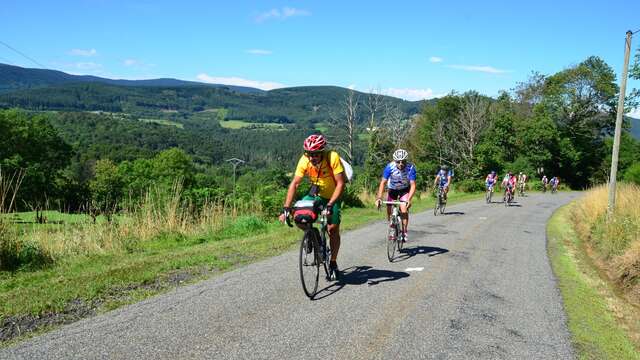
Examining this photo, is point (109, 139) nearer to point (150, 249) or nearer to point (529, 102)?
point (529, 102)

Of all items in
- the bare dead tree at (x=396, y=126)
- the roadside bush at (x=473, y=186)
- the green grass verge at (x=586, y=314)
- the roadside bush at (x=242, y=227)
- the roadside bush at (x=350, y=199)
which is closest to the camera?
the green grass verge at (x=586, y=314)

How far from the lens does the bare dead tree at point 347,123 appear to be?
35.1 meters

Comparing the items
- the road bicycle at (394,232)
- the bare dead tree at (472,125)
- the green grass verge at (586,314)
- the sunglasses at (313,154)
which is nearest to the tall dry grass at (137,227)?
the road bicycle at (394,232)

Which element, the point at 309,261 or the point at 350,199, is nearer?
the point at 309,261

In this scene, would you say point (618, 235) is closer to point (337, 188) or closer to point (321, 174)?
point (337, 188)

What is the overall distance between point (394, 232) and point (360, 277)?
6.45 ft

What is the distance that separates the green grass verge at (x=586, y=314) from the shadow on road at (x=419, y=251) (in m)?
2.31

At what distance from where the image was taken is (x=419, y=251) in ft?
34.4

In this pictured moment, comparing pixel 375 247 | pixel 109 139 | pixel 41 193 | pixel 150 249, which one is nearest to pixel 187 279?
pixel 150 249

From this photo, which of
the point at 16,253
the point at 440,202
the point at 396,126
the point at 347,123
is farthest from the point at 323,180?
the point at 396,126

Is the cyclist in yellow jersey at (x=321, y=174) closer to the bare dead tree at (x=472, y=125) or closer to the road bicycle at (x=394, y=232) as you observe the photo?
the road bicycle at (x=394, y=232)

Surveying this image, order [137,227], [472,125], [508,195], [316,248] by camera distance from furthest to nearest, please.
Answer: [472,125]
[508,195]
[137,227]
[316,248]

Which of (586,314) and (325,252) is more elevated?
(325,252)

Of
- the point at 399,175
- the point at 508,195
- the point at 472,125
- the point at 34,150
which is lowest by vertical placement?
the point at 508,195
